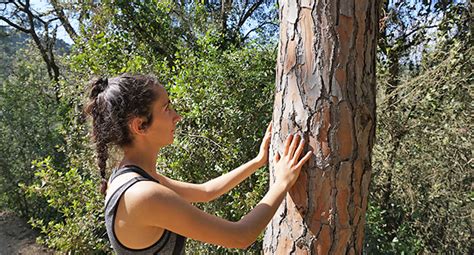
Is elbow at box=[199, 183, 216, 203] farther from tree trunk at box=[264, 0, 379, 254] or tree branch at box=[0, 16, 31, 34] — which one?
tree branch at box=[0, 16, 31, 34]

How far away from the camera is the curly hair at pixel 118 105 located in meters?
1.35

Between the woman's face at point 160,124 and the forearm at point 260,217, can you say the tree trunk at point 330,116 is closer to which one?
the forearm at point 260,217

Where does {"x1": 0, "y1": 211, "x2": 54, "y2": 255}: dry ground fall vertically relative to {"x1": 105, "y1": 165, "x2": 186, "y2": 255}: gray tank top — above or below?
below

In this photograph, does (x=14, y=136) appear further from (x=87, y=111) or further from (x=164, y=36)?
(x=87, y=111)

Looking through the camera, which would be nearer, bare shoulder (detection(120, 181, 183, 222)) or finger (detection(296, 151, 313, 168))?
bare shoulder (detection(120, 181, 183, 222))

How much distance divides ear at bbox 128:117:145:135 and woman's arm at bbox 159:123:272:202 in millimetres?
357

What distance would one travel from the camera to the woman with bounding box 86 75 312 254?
3.87 feet

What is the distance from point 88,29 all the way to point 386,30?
3.27m

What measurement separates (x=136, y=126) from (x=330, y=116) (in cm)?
63

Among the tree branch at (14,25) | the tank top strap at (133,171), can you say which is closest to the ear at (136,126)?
the tank top strap at (133,171)

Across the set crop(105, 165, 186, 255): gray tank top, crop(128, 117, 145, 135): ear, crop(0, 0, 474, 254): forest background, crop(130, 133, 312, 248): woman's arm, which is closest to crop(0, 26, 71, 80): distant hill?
crop(0, 0, 474, 254): forest background

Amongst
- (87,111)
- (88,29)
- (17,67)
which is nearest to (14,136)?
(17,67)

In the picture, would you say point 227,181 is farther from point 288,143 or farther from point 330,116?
point 330,116

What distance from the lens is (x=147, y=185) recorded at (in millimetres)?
1203
